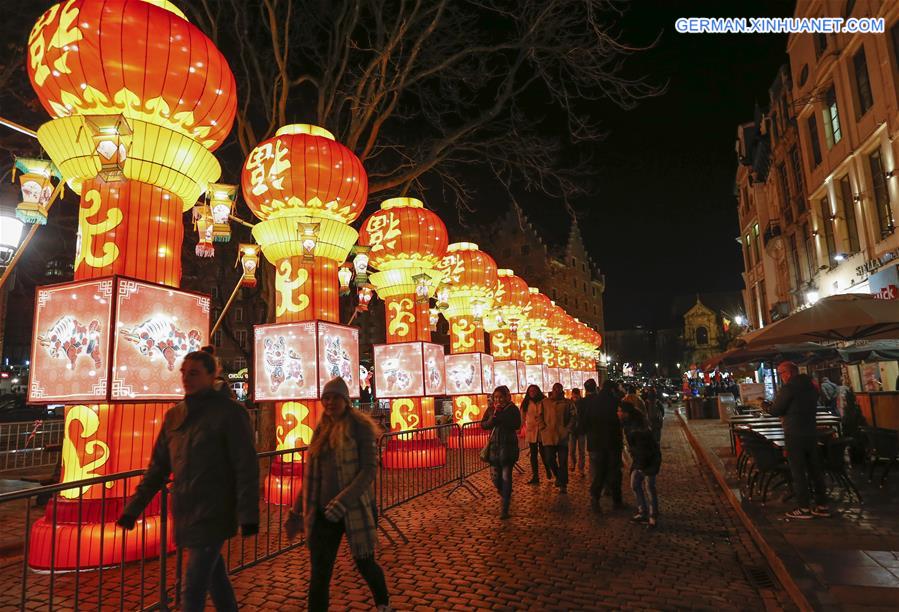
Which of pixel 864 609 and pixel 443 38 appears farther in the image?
pixel 443 38

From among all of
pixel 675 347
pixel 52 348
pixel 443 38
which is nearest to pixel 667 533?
pixel 52 348

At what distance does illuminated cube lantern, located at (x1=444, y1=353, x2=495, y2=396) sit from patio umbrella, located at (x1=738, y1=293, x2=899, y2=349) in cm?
797

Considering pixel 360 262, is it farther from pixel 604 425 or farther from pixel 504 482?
pixel 604 425

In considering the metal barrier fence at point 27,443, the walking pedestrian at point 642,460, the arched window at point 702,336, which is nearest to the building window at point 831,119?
the walking pedestrian at point 642,460

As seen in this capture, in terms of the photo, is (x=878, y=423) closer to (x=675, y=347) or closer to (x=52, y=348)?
(x=52, y=348)

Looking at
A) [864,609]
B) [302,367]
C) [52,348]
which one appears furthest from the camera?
[302,367]

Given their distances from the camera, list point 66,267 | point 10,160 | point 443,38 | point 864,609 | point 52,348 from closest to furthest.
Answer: point 864,609 < point 52,348 < point 10,160 < point 443,38 < point 66,267

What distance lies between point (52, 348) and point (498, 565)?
4823mm

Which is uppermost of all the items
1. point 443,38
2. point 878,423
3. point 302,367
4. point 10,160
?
point 443,38

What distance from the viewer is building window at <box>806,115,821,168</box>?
21.0 metres

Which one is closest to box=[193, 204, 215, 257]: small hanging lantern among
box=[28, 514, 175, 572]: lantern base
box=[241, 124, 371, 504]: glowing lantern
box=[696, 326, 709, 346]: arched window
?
box=[241, 124, 371, 504]: glowing lantern

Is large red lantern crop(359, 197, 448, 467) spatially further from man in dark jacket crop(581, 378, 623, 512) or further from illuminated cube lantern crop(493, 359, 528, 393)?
illuminated cube lantern crop(493, 359, 528, 393)

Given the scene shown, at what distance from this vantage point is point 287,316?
912 centimetres

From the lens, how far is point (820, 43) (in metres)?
19.7
